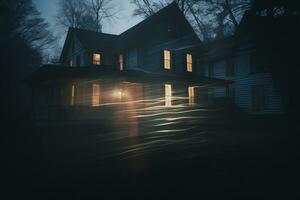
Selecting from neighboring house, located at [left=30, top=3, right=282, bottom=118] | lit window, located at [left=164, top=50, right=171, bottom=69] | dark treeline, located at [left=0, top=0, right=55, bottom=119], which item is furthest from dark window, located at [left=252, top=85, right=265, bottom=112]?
dark treeline, located at [left=0, top=0, right=55, bottom=119]

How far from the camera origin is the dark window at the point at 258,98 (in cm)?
2156

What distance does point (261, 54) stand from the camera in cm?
1720

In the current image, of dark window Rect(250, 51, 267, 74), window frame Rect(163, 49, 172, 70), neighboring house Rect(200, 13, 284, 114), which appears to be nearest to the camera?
neighboring house Rect(200, 13, 284, 114)

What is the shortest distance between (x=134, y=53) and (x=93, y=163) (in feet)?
54.8

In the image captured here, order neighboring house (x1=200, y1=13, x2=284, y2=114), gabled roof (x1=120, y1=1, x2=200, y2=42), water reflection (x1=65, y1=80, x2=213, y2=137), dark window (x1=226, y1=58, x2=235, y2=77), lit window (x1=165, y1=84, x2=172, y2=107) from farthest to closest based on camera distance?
dark window (x1=226, y1=58, x2=235, y2=77) < gabled roof (x1=120, y1=1, x2=200, y2=42) < neighboring house (x1=200, y1=13, x2=284, y2=114) < lit window (x1=165, y1=84, x2=172, y2=107) < water reflection (x1=65, y1=80, x2=213, y2=137)

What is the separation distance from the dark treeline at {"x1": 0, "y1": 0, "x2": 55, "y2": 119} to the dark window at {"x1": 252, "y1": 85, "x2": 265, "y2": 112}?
21.8m

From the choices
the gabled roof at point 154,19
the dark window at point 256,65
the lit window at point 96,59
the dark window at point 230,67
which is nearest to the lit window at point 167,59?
the gabled roof at point 154,19

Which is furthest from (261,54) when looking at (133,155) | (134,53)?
(133,155)

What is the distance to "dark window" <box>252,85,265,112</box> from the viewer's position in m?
21.6

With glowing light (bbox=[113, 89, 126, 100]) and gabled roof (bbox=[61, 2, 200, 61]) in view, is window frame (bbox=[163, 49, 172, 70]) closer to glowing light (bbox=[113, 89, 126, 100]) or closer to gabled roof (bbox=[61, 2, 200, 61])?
gabled roof (bbox=[61, 2, 200, 61])

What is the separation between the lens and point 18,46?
92.5ft

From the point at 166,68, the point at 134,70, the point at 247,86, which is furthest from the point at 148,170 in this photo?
the point at 247,86

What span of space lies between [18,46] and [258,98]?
86.4 feet

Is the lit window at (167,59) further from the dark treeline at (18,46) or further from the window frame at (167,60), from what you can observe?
the dark treeline at (18,46)
